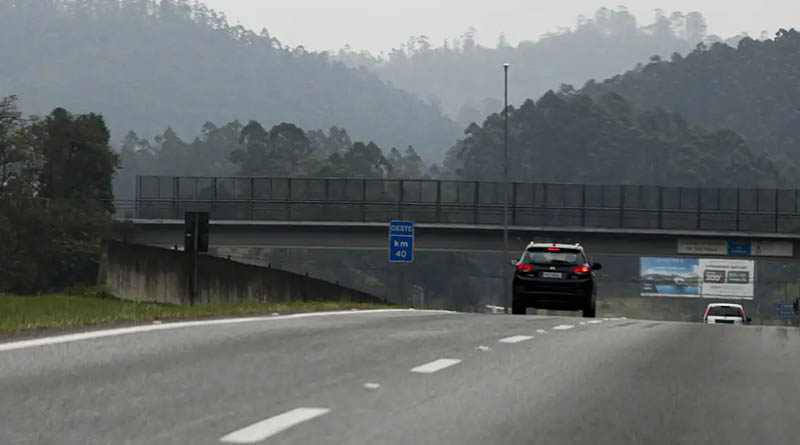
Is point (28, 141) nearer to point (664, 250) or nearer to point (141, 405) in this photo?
point (664, 250)

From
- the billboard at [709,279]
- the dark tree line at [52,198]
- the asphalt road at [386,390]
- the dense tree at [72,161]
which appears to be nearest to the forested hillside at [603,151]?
the billboard at [709,279]

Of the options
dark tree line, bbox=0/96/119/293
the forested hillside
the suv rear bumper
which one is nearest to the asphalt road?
the suv rear bumper

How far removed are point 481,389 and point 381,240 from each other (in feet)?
198

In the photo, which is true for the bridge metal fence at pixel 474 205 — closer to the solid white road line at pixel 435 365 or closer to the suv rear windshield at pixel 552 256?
the suv rear windshield at pixel 552 256

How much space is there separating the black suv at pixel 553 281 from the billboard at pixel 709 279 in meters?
98.6

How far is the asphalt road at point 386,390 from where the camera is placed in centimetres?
799

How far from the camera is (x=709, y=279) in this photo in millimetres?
131000

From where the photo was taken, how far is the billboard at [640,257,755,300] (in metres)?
130

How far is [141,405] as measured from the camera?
8.85 m

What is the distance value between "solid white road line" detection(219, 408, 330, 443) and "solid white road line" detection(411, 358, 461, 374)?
2988 millimetres

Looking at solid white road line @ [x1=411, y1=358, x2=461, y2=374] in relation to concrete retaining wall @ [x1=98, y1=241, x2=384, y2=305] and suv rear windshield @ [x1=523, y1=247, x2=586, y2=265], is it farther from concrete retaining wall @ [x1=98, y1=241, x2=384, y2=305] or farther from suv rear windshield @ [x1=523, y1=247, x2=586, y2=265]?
suv rear windshield @ [x1=523, y1=247, x2=586, y2=265]

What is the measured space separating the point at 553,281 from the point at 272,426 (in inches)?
934

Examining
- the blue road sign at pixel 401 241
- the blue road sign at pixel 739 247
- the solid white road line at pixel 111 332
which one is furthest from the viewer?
the blue road sign at pixel 739 247

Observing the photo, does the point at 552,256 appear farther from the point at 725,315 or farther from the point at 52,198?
the point at 52,198
